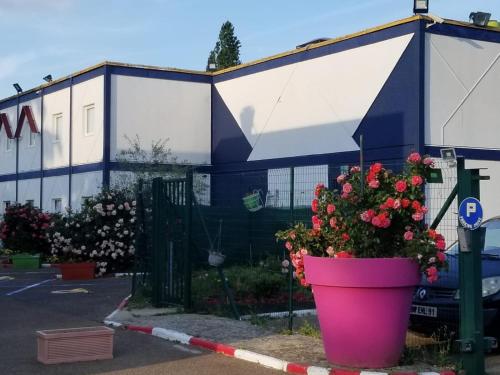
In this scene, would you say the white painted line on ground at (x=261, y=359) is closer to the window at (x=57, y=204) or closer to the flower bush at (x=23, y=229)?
the flower bush at (x=23, y=229)

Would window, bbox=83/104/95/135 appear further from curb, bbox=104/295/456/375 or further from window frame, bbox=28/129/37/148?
curb, bbox=104/295/456/375

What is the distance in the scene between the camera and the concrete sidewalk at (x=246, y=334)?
847 centimetres

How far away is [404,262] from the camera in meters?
7.65

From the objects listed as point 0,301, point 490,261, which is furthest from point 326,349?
point 0,301

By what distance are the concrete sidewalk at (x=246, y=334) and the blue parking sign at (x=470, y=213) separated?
1.59 metres

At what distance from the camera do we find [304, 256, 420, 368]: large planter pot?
763 centimetres

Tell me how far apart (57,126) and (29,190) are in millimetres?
3783

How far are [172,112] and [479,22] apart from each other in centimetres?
1097

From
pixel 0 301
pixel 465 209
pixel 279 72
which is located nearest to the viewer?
pixel 465 209

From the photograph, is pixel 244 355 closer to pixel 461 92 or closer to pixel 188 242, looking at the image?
pixel 188 242

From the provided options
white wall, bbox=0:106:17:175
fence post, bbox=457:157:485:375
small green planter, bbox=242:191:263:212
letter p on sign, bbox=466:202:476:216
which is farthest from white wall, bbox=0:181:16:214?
letter p on sign, bbox=466:202:476:216

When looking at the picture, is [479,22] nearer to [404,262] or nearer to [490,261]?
[490,261]

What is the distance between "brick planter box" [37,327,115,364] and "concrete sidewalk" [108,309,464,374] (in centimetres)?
153

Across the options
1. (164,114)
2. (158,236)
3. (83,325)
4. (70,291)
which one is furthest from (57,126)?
(83,325)
